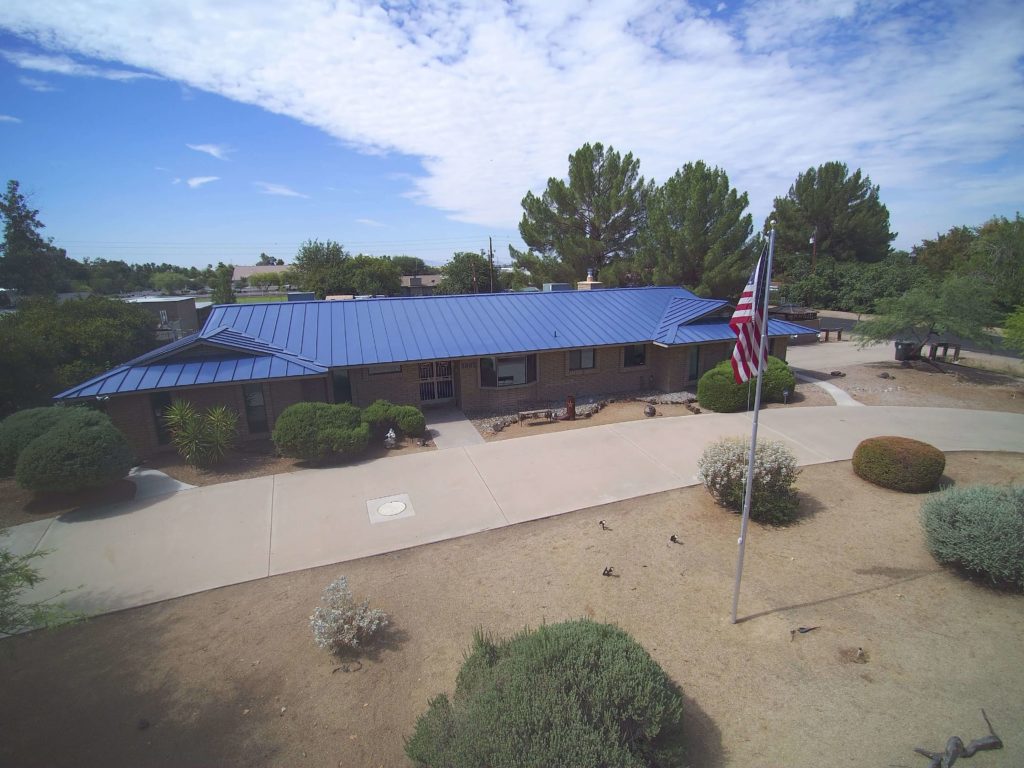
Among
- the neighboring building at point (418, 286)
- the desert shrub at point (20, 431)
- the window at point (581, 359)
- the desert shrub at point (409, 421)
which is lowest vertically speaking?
the desert shrub at point (409, 421)

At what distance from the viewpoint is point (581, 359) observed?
59.7ft

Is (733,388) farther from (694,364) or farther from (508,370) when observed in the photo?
(508,370)

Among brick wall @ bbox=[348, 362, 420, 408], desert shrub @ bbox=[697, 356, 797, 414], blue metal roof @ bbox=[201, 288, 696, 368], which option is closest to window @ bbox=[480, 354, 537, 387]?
blue metal roof @ bbox=[201, 288, 696, 368]

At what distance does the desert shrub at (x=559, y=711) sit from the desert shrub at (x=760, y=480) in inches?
210

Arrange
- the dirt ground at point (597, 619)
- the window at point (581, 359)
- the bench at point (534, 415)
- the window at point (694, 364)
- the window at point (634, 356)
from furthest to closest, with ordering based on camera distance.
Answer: the window at point (694, 364) → the window at point (634, 356) → the window at point (581, 359) → the bench at point (534, 415) → the dirt ground at point (597, 619)

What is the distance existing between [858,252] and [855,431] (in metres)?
38.1

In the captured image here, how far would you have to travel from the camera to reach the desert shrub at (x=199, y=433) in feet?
40.5

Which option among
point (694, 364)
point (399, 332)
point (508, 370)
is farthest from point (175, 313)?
point (694, 364)

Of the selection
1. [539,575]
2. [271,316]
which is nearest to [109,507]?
[271,316]

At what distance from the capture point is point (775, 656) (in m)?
6.26

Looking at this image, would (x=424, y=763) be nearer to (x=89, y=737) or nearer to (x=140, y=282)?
(x=89, y=737)

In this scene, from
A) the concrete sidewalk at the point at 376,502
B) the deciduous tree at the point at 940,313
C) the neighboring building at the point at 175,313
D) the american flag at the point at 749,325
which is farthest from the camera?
the neighboring building at the point at 175,313

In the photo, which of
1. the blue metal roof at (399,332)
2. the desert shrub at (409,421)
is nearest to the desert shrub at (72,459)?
the blue metal roof at (399,332)

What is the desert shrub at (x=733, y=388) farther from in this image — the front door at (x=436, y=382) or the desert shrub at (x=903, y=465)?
the front door at (x=436, y=382)
